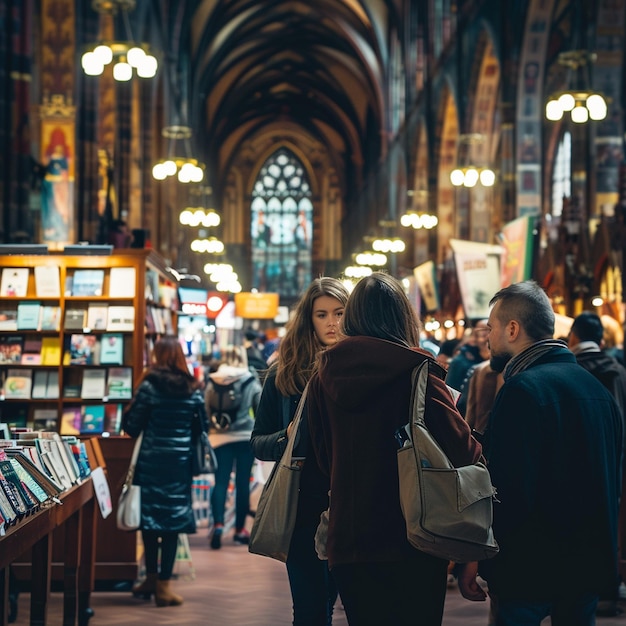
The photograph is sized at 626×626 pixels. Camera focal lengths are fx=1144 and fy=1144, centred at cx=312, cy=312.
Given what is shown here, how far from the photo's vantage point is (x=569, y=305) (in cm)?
1608

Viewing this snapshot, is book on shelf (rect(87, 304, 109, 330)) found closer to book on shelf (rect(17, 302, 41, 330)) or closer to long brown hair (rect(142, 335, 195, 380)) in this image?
book on shelf (rect(17, 302, 41, 330))

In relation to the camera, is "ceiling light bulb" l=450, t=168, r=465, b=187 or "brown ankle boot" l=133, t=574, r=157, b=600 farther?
"ceiling light bulb" l=450, t=168, r=465, b=187

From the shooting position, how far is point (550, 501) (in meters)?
3.54

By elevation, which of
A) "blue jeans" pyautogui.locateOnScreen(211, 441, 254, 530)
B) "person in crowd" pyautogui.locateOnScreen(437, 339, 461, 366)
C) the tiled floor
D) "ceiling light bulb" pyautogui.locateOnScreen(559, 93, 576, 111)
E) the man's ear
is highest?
"ceiling light bulb" pyautogui.locateOnScreen(559, 93, 576, 111)

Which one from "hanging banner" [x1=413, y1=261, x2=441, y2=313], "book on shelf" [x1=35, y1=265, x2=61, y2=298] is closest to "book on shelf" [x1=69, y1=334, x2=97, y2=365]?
"book on shelf" [x1=35, y1=265, x2=61, y2=298]

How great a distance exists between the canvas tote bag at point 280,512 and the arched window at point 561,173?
2479 cm

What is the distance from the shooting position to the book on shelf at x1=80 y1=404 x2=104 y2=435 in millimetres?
8516

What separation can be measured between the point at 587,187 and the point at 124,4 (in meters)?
6.91

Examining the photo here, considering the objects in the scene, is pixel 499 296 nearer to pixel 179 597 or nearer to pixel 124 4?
pixel 179 597

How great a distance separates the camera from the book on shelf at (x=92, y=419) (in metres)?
8.52

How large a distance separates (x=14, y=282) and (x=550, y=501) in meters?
5.82

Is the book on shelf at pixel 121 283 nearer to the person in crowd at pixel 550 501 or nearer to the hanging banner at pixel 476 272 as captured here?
the person in crowd at pixel 550 501

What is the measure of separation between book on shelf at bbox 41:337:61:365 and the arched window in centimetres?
2062

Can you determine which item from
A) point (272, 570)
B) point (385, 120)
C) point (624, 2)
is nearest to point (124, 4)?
point (624, 2)
